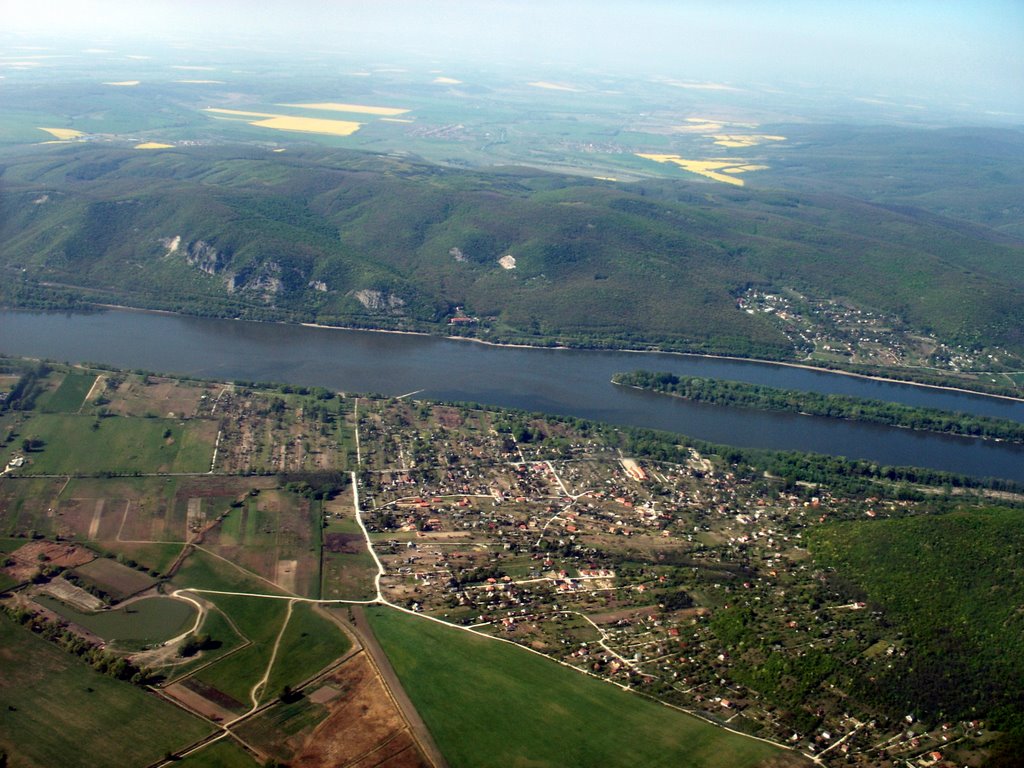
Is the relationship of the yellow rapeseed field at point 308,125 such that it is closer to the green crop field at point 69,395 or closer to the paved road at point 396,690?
the green crop field at point 69,395

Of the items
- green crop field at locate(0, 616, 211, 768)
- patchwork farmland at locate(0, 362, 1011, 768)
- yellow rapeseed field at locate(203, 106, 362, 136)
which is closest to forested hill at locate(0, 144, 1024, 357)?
patchwork farmland at locate(0, 362, 1011, 768)

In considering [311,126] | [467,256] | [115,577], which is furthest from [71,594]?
[311,126]

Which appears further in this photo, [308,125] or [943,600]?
[308,125]

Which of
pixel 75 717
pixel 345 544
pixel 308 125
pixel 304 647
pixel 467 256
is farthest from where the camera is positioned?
pixel 308 125


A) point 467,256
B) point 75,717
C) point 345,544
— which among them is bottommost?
point 75,717

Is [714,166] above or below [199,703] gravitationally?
above

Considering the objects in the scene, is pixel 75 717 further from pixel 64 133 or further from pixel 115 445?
pixel 64 133
